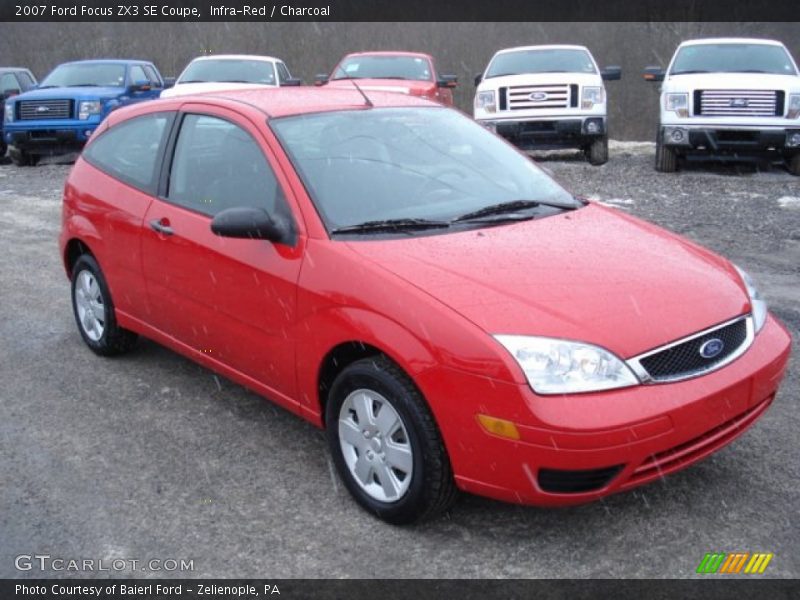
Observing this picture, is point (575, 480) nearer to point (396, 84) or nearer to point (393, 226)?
point (393, 226)

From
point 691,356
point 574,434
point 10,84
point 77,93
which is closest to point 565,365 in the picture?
point 574,434

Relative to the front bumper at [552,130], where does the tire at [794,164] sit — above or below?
below

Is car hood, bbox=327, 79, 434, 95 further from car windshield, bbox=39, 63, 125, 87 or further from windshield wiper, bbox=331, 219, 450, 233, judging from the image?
windshield wiper, bbox=331, 219, 450, 233

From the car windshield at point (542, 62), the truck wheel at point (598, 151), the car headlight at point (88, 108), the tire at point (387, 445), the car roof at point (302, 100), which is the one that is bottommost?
the truck wheel at point (598, 151)

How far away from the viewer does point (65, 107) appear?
1576 cm

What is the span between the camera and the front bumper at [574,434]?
119 inches

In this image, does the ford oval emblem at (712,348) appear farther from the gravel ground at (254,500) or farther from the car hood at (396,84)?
the car hood at (396,84)

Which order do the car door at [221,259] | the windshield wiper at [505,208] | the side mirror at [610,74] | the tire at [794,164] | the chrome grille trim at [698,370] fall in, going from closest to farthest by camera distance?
the chrome grille trim at [698,370]
the car door at [221,259]
the windshield wiper at [505,208]
the tire at [794,164]
the side mirror at [610,74]

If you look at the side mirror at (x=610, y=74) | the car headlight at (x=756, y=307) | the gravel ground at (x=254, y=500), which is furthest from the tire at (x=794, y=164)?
the car headlight at (x=756, y=307)

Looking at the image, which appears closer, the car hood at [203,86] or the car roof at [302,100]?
the car roof at [302,100]

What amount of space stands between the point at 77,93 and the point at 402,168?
13332mm

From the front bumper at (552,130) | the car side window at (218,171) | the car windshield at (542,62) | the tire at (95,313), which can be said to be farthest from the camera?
the car windshield at (542,62)

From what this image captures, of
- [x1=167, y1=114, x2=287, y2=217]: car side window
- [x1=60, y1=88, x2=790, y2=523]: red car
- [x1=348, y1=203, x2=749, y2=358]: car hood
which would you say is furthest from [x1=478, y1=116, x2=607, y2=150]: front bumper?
[x1=348, y1=203, x2=749, y2=358]: car hood

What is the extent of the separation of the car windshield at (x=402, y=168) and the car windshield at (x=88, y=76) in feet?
44.9
